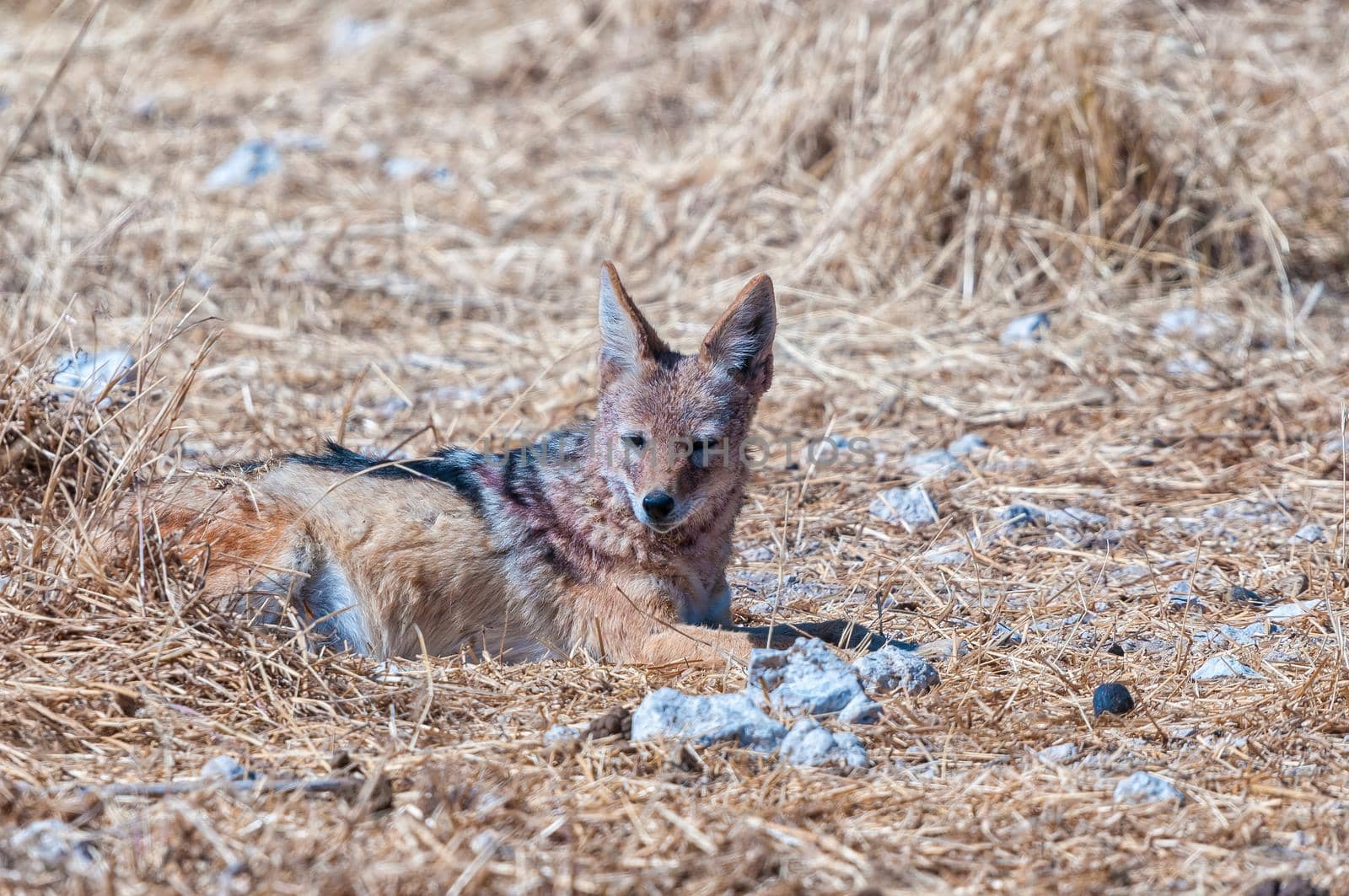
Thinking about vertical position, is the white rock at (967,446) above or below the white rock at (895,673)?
below

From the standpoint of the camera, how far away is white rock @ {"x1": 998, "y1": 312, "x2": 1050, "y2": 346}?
24.5ft

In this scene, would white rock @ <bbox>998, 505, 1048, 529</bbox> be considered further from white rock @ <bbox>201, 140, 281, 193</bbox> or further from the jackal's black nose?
white rock @ <bbox>201, 140, 281, 193</bbox>

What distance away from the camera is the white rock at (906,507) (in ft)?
18.3

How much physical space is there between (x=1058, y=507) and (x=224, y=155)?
725 cm

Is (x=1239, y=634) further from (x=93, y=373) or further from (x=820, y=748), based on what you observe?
(x=93, y=373)

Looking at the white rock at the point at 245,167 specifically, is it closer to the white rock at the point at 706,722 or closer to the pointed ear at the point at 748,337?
the pointed ear at the point at 748,337

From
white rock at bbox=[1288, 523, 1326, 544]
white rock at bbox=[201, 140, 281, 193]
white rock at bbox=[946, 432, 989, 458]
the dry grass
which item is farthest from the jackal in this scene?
white rock at bbox=[201, 140, 281, 193]

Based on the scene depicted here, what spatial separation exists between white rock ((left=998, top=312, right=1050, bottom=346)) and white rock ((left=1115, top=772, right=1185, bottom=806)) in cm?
454

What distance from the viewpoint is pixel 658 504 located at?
4.19 meters

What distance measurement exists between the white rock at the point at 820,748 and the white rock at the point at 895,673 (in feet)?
1.42


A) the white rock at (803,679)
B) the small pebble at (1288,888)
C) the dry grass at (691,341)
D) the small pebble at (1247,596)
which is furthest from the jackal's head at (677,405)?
the small pebble at (1288,888)

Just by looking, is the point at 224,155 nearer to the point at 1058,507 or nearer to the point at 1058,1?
the point at 1058,1

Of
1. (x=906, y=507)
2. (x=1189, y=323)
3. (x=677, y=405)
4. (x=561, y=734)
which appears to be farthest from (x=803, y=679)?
(x=1189, y=323)

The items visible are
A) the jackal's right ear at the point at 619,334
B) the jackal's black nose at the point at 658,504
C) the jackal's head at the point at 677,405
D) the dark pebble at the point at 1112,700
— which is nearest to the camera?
the dark pebble at the point at 1112,700
